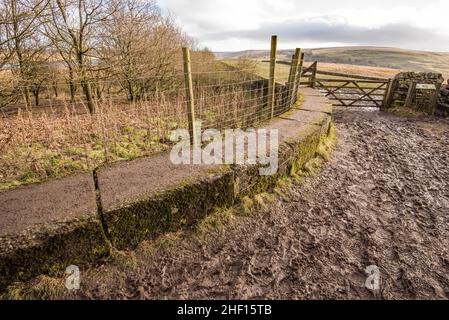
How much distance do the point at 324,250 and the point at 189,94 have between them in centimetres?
266

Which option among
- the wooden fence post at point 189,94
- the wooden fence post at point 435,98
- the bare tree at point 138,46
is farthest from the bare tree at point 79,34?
the wooden fence post at point 435,98

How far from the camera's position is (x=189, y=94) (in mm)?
3607

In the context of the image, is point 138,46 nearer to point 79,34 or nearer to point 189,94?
point 79,34

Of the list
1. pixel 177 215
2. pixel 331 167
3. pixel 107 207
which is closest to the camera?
pixel 107 207

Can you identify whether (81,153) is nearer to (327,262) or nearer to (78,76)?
(327,262)

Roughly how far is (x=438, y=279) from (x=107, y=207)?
10.7 ft

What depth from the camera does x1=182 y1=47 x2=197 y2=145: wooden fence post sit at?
3400 mm

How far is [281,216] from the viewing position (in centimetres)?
326

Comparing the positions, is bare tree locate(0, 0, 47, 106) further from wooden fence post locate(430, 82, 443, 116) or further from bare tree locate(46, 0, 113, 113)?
wooden fence post locate(430, 82, 443, 116)

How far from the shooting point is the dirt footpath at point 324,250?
2230 millimetres

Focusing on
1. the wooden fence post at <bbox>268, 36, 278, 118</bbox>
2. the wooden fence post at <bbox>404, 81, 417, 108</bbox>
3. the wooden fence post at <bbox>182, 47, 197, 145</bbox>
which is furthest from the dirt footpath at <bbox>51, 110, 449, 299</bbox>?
the wooden fence post at <bbox>404, 81, 417, 108</bbox>

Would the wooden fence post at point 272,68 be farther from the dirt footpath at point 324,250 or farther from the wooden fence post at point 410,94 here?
the wooden fence post at point 410,94

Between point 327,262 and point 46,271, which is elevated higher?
point 46,271
